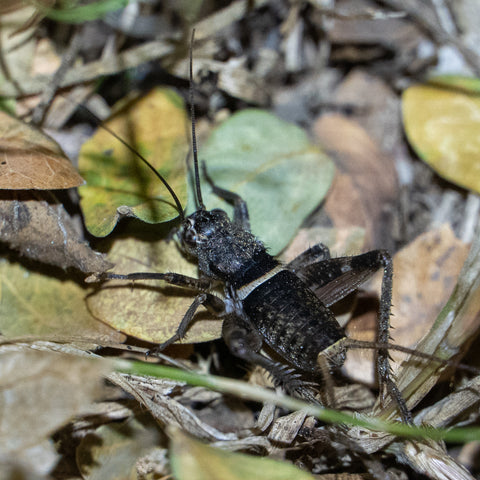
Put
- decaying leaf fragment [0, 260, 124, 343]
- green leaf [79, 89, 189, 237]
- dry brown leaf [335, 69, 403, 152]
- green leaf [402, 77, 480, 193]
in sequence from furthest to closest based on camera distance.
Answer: dry brown leaf [335, 69, 403, 152], green leaf [402, 77, 480, 193], green leaf [79, 89, 189, 237], decaying leaf fragment [0, 260, 124, 343]

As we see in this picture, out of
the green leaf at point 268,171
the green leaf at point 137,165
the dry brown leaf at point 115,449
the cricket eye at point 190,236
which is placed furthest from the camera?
the green leaf at point 268,171

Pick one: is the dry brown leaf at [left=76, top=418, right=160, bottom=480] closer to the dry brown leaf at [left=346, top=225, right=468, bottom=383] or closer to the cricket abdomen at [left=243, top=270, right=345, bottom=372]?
the cricket abdomen at [left=243, top=270, right=345, bottom=372]

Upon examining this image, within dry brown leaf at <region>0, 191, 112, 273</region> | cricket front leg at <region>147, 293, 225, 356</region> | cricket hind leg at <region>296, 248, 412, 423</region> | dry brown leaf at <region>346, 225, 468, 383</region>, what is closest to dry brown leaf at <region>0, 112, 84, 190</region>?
dry brown leaf at <region>0, 191, 112, 273</region>

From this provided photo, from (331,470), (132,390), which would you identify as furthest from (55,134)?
(331,470)

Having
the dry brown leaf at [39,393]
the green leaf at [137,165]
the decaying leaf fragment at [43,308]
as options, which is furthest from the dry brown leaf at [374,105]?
the dry brown leaf at [39,393]

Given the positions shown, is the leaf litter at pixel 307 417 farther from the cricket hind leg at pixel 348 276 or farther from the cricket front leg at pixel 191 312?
the cricket hind leg at pixel 348 276

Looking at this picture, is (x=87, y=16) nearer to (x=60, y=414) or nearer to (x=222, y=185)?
(x=222, y=185)

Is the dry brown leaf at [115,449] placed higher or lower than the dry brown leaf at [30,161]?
lower
